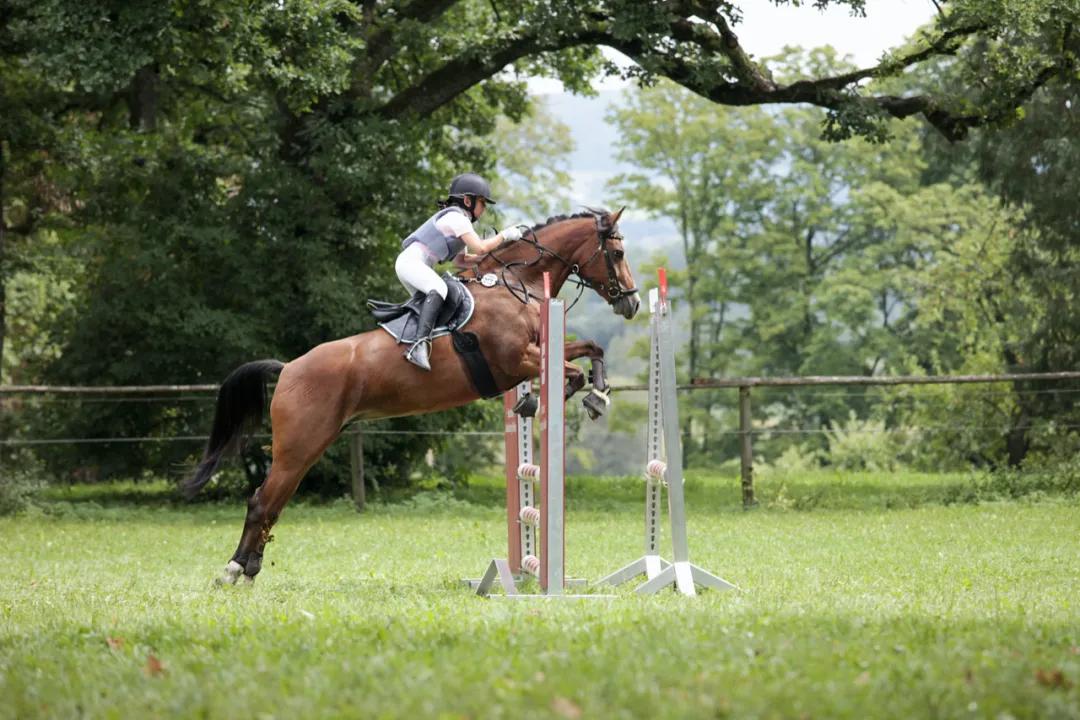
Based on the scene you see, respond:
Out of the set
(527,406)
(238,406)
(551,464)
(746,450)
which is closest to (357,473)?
(746,450)

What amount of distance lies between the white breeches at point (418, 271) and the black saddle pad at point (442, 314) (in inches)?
3.4

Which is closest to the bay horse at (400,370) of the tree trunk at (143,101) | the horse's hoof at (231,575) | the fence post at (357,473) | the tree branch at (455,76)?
the horse's hoof at (231,575)

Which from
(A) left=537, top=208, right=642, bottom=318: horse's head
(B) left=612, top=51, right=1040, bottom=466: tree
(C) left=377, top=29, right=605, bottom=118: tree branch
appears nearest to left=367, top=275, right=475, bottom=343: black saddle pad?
(A) left=537, top=208, right=642, bottom=318: horse's head

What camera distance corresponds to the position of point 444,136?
22906mm

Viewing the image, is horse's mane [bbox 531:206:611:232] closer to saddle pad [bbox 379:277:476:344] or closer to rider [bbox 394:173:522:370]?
rider [bbox 394:173:522:370]

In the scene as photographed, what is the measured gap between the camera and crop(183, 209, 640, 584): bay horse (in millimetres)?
9008

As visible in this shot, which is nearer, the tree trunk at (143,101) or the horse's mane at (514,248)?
the horse's mane at (514,248)

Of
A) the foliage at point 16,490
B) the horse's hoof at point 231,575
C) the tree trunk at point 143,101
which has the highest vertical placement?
the tree trunk at point 143,101

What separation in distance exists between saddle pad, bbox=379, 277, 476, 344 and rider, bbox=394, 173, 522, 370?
79 millimetres

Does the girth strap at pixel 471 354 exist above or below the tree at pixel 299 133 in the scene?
below

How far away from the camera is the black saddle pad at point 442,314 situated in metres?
9.09

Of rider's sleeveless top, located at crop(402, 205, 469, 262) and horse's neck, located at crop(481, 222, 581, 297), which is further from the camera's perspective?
horse's neck, located at crop(481, 222, 581, 297)

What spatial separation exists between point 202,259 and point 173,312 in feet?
3.57

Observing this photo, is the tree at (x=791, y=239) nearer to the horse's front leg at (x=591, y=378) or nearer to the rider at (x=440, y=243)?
the horse's front leg at (x=591, y=378)
